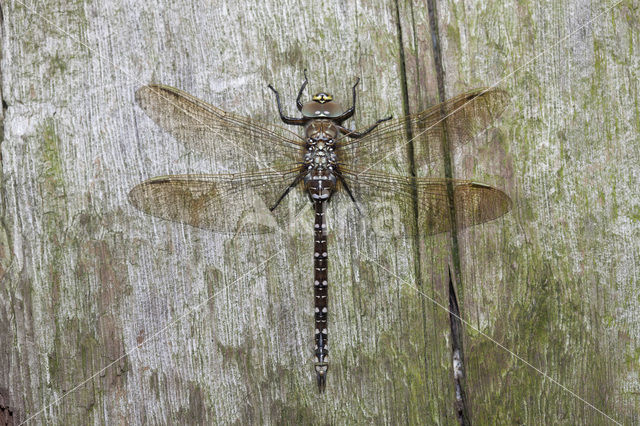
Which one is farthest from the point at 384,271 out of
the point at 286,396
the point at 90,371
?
the point at 90,371

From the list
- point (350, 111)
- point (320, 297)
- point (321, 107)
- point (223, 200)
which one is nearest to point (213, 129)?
point (223, 200)

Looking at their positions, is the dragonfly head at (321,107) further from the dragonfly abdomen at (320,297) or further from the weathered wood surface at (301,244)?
the dragonfly abdomen at (320,297)

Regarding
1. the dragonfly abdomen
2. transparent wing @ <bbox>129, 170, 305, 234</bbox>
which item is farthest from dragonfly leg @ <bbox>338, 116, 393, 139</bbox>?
the dragonfly abdomen

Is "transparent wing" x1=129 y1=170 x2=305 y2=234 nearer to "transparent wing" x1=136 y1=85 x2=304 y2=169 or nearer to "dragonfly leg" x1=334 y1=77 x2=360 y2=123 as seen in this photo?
"transparent wing" x1=136 y1=85 x2=304 y2=169

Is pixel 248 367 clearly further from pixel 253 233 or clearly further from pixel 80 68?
pixel 80 68

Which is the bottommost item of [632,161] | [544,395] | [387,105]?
[544,395]

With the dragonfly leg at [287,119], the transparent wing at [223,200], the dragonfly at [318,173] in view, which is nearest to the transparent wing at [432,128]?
the dragonfly at [318,173]

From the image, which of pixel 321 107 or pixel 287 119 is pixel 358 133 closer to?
pixel 321 107
